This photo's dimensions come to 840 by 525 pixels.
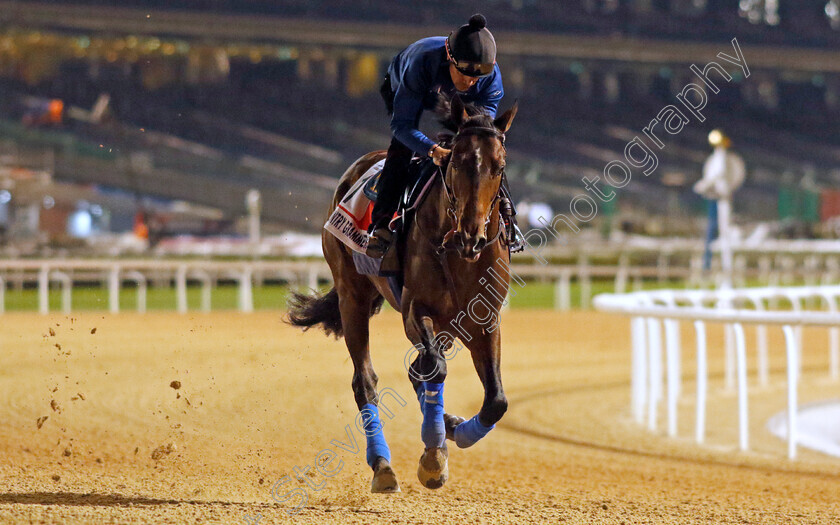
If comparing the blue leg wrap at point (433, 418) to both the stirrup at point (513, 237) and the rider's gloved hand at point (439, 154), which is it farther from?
the rider's gloved hand at point (439, 154)

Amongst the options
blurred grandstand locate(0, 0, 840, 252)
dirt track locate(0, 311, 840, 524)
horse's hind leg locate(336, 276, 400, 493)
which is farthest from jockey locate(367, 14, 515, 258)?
blurred grandstand locate(0, 0, 840, 252)

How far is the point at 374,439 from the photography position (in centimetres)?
376

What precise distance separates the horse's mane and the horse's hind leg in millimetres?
882

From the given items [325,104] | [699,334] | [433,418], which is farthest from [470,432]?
[325,104]

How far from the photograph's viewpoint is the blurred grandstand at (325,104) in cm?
2781

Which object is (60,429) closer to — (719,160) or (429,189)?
(429,189)

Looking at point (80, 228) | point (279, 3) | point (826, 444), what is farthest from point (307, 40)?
point (826, 444)

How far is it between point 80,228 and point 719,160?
2172 centimetres

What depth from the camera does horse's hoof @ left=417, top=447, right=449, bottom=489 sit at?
131 inches

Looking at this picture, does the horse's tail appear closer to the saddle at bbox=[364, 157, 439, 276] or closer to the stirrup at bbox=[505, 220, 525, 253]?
the saddle at bbox=[364, 157, 439, 276]

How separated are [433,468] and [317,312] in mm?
1346

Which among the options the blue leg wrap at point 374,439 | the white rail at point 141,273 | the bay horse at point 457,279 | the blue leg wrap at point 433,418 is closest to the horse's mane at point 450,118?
the bay horse at point 457,279

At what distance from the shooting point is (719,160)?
9.52 m

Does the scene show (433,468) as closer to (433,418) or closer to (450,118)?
(433,418)
